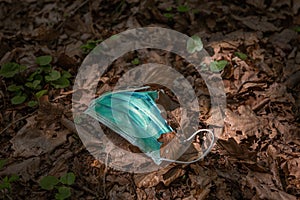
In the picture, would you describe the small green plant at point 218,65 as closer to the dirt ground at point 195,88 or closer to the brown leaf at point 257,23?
the dirt ground at point 195,88

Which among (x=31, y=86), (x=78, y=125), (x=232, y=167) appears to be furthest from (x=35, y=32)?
(x=232, y=167)

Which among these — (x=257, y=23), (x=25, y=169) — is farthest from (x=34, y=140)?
(x=257, y=23)

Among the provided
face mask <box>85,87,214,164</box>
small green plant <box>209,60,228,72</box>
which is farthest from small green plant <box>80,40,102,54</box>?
small green plant <box>209,60,228,72</box>

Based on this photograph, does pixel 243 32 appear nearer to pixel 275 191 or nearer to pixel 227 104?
pixel 227 104

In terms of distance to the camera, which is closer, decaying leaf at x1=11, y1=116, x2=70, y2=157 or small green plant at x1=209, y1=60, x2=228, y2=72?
decaying leaf at x1=11, y1=116, x2=70, y2=157

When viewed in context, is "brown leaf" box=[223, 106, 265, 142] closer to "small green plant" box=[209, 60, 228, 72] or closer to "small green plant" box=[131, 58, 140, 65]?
"small green plant" box=[209, 60, 228, 72]

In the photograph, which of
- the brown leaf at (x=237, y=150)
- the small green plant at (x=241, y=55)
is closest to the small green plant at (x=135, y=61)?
the small green plant at (x=241, y=55)
